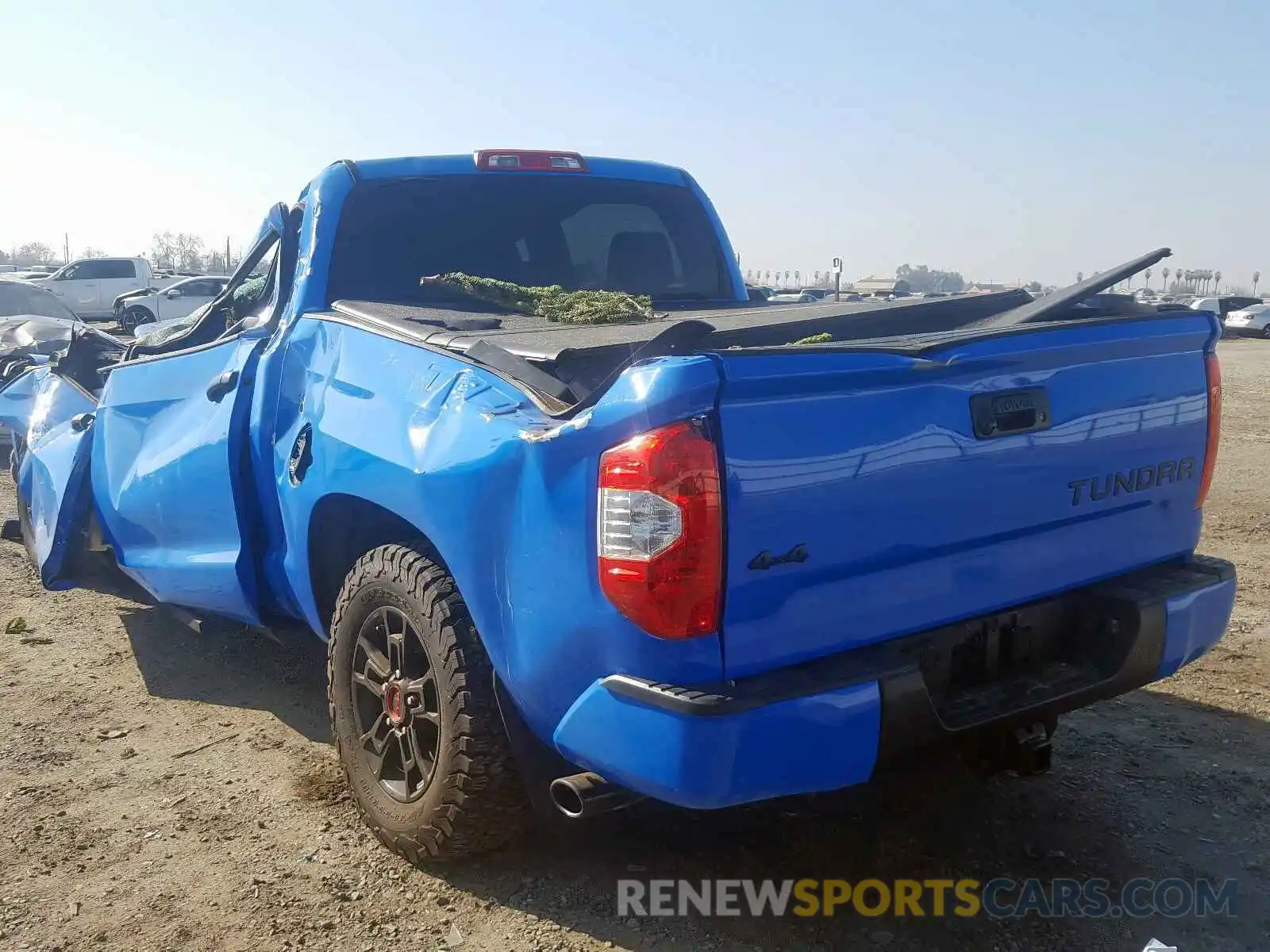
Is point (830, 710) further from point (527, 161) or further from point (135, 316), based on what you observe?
point (135, 316)

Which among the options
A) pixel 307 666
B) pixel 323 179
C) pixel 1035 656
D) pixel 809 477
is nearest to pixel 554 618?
pixel 809 477

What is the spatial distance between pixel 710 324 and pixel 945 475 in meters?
0.90

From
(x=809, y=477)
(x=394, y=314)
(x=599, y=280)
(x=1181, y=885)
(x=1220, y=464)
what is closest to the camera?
(x=809, y=477)

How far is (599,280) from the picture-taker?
4.40m

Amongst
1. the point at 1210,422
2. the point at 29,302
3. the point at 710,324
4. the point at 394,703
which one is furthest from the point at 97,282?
the point at 1210,422

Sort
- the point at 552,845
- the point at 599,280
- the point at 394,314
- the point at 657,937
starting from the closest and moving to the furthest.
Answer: the point at 657,937 → the point at 552,845 → the point at 394,314 → the point at 599,280

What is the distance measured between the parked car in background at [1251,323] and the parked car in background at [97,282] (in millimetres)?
33699

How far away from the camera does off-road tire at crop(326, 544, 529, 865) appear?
105 inches

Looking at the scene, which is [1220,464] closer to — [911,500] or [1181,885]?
[1181,885]

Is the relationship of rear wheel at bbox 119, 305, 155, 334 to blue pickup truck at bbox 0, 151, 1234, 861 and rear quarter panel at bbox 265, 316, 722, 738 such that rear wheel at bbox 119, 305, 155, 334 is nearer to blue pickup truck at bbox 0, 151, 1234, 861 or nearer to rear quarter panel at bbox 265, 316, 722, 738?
blue pickup truck at bbox 0, 151, 1234, 861

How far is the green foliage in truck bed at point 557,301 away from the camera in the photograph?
3646 millimetres

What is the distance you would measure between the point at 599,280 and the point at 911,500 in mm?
2326

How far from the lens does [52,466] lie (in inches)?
195

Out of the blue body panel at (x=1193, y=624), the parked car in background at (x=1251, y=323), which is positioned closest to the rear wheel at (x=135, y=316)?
the blue body panel at (x=1193, y=624)
